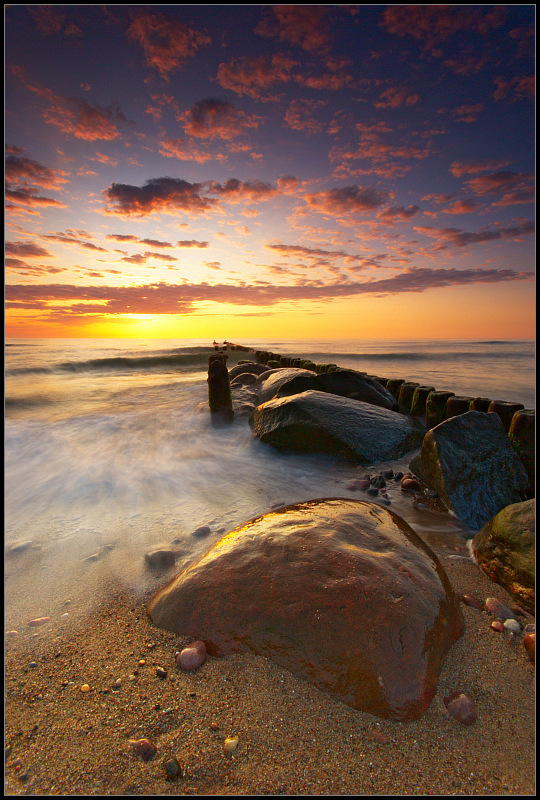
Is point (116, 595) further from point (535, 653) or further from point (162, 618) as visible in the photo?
point (535, 653)

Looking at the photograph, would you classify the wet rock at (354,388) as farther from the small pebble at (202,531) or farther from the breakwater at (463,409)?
the small pebble at (202,531)

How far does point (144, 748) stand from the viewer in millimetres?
1391

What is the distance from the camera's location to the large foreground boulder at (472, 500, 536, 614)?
219 centimetres

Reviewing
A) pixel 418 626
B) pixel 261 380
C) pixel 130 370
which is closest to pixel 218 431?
pixel 261 380

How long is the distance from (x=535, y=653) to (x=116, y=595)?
2.51 m

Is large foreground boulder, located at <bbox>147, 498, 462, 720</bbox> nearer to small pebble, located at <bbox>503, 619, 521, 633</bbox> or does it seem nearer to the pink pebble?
the pink pebble

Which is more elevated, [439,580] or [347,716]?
[439,580]

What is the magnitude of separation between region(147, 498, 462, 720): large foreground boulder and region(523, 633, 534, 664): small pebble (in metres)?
0.32

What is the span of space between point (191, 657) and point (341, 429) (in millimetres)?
3479

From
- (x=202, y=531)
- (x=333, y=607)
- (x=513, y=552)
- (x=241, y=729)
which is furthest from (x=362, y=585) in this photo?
(x=202, y=531)

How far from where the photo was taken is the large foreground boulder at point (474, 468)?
132 inches

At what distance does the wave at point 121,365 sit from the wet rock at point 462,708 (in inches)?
848

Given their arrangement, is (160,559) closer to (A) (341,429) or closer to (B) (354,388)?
(A) (341,429)

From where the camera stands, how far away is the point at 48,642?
1.99 meters
